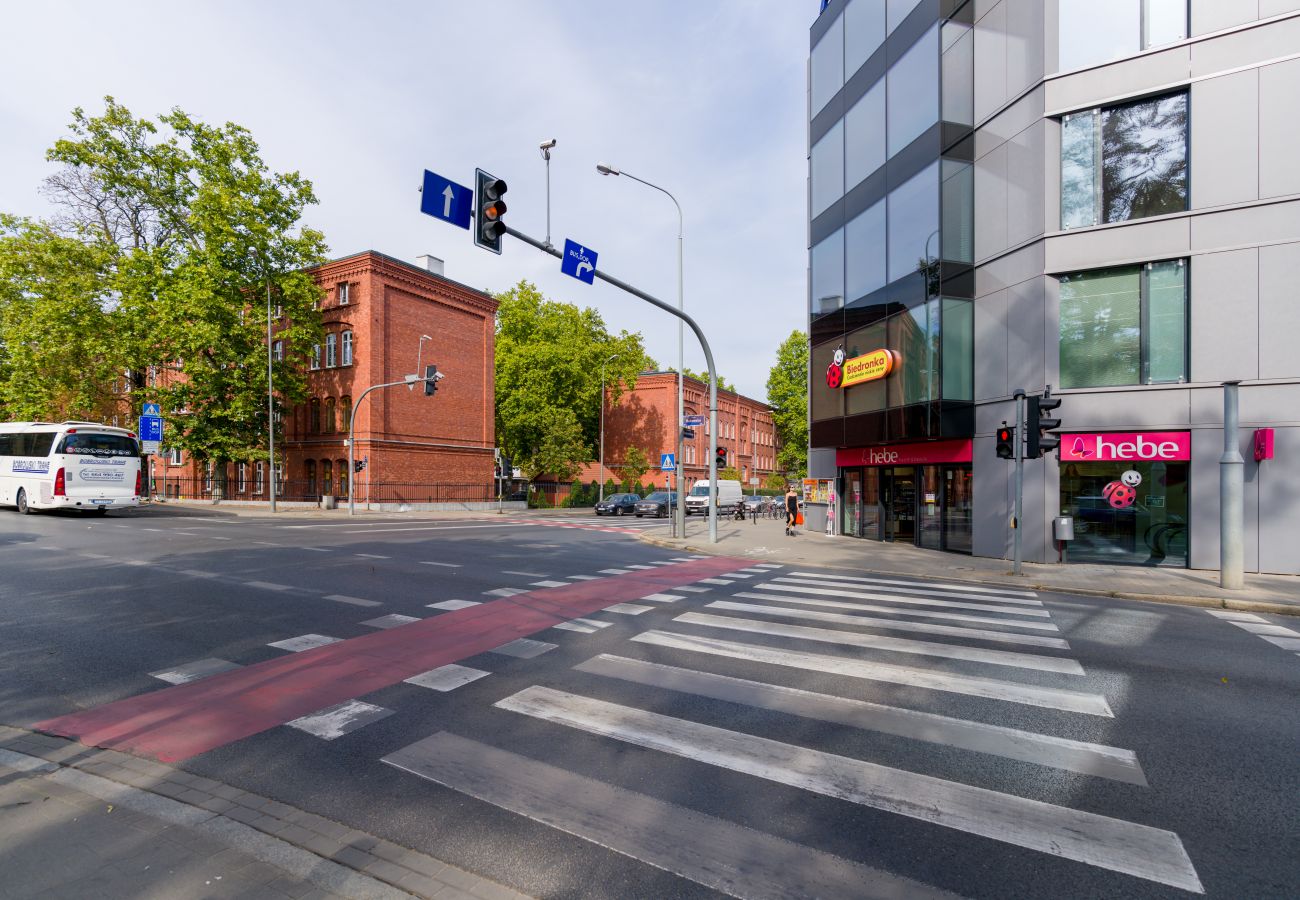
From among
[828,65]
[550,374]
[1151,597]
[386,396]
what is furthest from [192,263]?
[1151,597]

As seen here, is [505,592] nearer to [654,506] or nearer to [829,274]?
[829,274]

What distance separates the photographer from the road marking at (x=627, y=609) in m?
8.61

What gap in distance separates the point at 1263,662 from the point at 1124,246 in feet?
36.3

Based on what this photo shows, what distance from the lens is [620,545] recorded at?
18.7m

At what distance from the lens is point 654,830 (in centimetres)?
329

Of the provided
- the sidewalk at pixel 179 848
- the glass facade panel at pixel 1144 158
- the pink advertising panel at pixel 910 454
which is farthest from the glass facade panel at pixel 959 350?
the sidewalk at pixel 179 848

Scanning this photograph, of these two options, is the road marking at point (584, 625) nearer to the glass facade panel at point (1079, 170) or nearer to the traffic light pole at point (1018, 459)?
the traffic light pole at point (1018, 459)

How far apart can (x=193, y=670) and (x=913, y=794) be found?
20.1ft

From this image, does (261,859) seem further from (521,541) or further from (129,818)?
(521,541)

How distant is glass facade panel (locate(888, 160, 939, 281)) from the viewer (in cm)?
1739

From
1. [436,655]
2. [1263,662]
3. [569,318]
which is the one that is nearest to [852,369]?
[1263,662]

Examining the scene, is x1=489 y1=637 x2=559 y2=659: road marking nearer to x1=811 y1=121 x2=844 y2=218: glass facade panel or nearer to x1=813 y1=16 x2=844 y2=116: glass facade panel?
x1=811 y1=121 x2=844 y2=218: glass facade panel

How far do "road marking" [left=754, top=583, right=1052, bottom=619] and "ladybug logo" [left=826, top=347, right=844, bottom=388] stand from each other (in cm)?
1216

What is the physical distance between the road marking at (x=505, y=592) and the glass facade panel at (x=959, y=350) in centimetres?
1246
